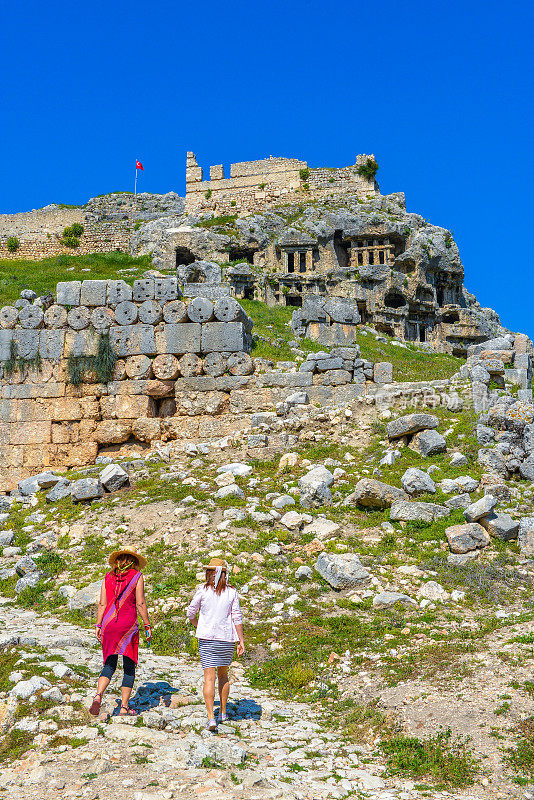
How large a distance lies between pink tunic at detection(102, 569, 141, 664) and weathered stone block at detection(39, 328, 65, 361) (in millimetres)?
10070

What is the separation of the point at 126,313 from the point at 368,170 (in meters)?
37.0

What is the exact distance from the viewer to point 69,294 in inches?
593

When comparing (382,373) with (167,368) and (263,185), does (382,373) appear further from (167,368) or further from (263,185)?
(263,185)

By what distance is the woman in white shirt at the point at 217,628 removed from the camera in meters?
5.36

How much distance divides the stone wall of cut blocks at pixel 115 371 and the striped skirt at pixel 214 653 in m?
9.13

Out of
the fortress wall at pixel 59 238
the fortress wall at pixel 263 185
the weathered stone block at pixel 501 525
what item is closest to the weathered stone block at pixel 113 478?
the weathered stone block at pixel 501 525

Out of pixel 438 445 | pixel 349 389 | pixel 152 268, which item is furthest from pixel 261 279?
pixel 438 445

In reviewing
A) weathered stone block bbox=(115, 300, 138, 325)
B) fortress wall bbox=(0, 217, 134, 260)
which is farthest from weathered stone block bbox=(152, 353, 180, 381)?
fortress wall bbox=(0, 217, 134, 260)

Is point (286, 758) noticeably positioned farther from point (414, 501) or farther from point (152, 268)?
point (152, 268)

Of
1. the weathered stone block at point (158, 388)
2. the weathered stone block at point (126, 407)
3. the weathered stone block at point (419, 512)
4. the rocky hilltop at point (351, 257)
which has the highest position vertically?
the rocky hilltop at point (351, 257)

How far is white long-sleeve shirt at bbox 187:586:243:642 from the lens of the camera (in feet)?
17.9

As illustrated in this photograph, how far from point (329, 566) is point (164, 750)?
3.59m

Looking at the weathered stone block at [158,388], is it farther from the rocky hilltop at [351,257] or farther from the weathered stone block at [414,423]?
the rocky hilltop at [351,257]

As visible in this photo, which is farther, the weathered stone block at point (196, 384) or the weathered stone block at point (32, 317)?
the weathered stone block at point (32, 317)
